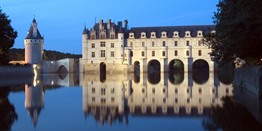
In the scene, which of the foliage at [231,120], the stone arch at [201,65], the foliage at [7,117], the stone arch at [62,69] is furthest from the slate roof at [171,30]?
the foliage at [7,117]

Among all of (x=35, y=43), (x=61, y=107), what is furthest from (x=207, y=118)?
(x=35, y=43)

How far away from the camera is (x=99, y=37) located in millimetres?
71625

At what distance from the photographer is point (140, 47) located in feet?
227

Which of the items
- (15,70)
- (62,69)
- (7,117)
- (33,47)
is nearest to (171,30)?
(62,69)

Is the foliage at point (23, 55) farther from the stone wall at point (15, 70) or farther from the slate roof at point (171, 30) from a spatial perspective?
the slate roof at point (171, 30)

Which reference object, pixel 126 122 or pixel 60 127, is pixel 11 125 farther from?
pixel 126 122

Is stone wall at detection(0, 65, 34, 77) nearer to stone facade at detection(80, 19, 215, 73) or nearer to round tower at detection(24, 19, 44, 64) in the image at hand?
round tower at detection(24, 19, 44, 64)

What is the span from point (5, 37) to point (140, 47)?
27.4 metres

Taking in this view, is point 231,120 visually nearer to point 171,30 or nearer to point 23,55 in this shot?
point 171,30

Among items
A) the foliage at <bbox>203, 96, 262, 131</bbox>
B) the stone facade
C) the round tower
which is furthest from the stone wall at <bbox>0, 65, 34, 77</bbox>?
the foliage at <bbox>203, 96, 262, 131</bbox>

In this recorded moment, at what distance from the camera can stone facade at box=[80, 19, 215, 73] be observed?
67000 mm

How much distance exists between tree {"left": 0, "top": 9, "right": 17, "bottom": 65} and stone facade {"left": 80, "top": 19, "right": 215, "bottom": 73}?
2302 cm

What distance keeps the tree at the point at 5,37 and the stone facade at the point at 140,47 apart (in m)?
23.0

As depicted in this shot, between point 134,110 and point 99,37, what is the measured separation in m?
58.3
